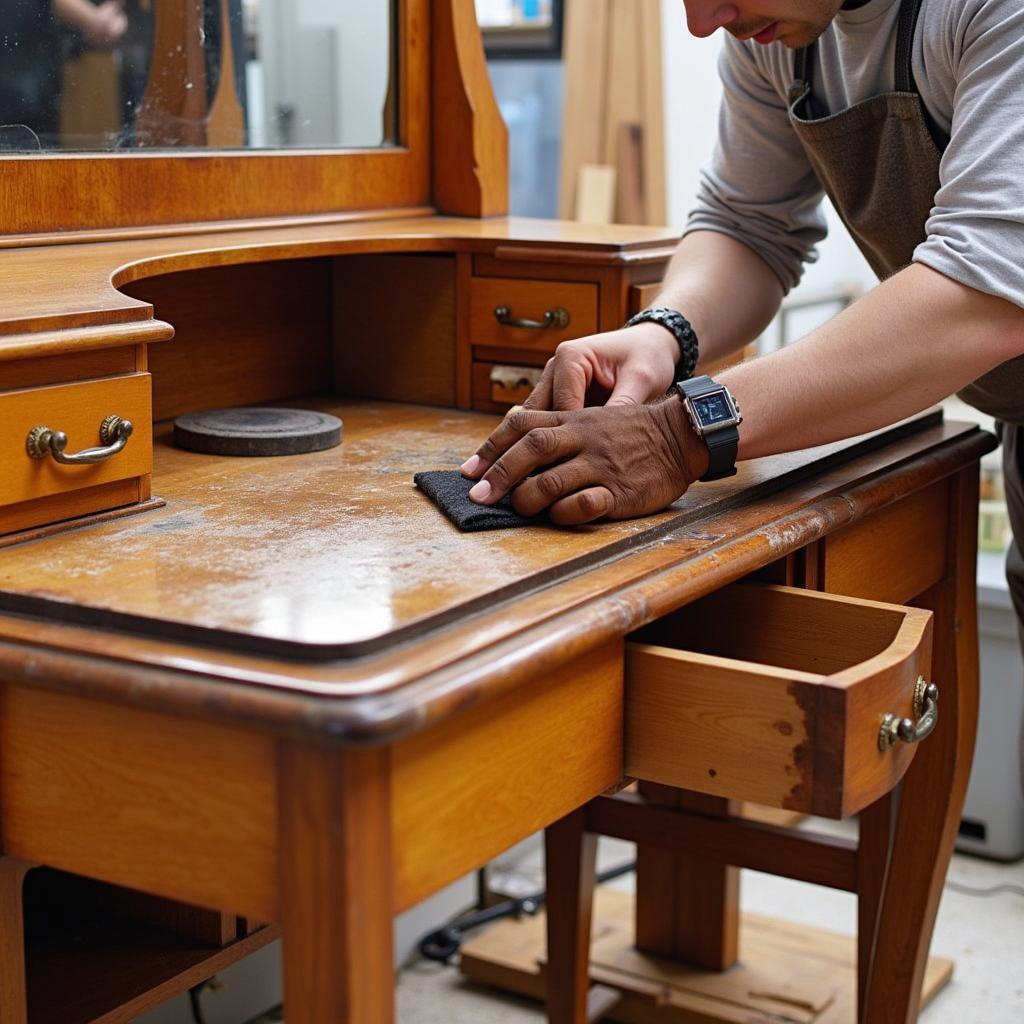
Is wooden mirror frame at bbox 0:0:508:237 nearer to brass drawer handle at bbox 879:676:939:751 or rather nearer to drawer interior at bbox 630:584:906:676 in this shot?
drawer interior at bbox 630:584:906:676

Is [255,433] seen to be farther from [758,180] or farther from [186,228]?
[758,180]

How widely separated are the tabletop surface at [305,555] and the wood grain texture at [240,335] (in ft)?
0.74

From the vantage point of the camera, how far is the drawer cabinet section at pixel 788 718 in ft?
3.68

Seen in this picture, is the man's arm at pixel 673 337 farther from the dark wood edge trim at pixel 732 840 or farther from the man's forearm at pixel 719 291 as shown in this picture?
the dark wood edge trim at pixel 732 840

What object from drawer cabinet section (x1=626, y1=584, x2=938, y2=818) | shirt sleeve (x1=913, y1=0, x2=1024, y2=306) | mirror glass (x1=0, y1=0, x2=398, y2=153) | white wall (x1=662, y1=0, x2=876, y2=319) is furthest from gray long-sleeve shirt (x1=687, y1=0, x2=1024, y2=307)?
white wall (x1=662, y1=0, x2=876, y2=319)

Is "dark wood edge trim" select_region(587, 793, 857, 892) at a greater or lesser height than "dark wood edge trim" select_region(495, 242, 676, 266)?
lesser

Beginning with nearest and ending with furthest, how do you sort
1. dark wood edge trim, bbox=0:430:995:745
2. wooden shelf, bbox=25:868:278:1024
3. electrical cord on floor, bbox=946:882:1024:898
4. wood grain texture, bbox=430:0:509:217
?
1. dark wood edge trim, bbox=0:430:995:745
2. wooden shelf, bbox=25:868:278:1024
3. wood grain texture, bbox=430:0:509:217
4. electrical cord on floor, bbox=946:882:1024:898

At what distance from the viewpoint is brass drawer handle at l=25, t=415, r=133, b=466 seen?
1164 mm

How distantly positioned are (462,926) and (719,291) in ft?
4.02

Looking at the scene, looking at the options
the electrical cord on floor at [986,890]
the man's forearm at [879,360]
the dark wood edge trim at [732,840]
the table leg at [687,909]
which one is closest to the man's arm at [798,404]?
the man's forearm at [879,360]

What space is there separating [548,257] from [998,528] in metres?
1.42

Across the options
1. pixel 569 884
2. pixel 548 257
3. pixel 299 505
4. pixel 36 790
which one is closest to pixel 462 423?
pixel 548 257

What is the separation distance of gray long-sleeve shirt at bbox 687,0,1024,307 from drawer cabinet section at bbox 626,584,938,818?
352 mm

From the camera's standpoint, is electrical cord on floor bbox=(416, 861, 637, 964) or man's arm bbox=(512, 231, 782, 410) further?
electrical cord on floor bbox=(416, 861, 637, 964)
